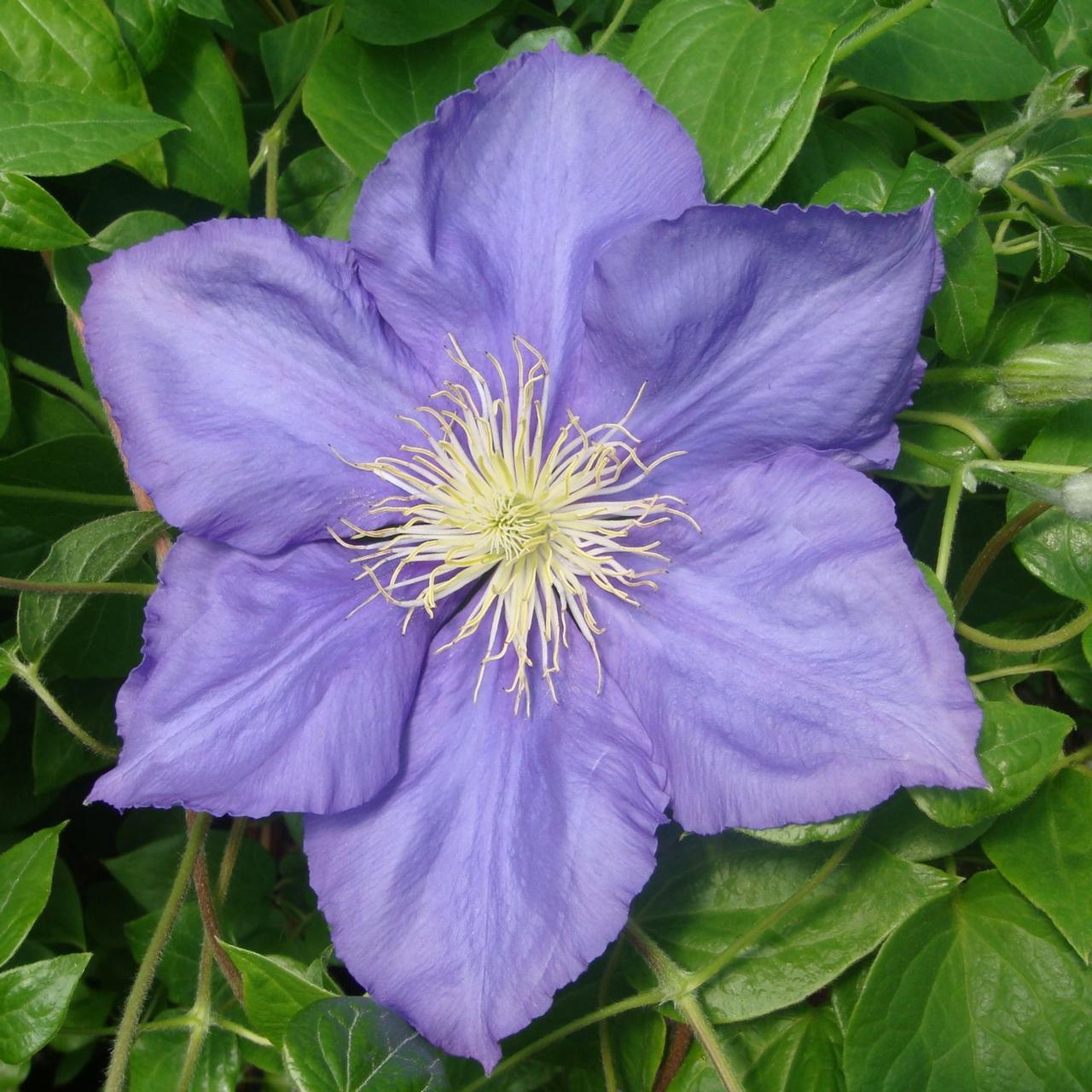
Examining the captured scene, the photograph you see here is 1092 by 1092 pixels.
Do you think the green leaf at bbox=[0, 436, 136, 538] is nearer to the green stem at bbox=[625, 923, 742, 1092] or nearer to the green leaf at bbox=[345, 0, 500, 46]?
the green leaf at bbox=[345, 0, 500, 46]

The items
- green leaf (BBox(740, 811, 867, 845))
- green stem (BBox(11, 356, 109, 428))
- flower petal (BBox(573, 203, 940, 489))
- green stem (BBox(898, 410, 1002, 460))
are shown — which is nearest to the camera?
flower petal (BBox(573, 203, 940, 489))

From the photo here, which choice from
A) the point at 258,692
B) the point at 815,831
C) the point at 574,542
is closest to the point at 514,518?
the point at 574,542

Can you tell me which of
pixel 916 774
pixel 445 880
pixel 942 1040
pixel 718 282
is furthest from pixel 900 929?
pixel 718 282

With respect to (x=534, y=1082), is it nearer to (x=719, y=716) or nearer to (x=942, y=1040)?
(x=942, y=1040)

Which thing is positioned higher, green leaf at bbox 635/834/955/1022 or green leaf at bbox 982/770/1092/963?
green leaf at bbox 982/770/1092/963

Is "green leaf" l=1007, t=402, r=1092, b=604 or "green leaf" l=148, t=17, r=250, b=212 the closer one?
"green leaf" l=1007, t=402, r=1092, b=604

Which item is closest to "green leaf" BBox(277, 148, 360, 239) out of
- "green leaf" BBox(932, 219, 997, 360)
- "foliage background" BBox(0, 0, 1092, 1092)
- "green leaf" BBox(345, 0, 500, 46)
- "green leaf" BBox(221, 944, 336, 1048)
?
"foliage background" BBox(0, 0, 1092, 1092)

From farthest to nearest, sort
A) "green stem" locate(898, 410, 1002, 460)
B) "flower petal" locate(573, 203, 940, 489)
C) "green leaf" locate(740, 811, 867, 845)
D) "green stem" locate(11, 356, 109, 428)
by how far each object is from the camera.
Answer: "green stem" locate(11, 356, 109, 428) → "green stem" locate(898, 410, 1002, 460) → "green leaf" locate(740, 811, 867, 845) → "flower petal" locate(573, 203, 940, 489)
